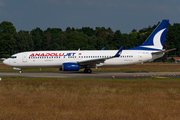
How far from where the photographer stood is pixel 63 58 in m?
37.8

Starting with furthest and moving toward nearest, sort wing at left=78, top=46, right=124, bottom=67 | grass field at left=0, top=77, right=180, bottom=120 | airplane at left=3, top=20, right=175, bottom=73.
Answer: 1. airplane at left=3, top=20, right=175, bottom=73
2. wing at left=78, top=46, right=124, bottom=67
3. grass field at left=0, top=77, right=180, bottom=120

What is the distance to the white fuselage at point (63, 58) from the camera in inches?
1483

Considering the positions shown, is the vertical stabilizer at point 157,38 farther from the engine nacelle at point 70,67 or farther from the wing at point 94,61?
the engine nacelle at point 70,67

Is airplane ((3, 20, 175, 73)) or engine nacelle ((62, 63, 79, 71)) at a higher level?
airplane ((3, 20, 175, 73))

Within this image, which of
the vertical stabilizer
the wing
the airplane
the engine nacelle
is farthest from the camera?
the vertical stabilizer

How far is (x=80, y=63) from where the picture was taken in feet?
122

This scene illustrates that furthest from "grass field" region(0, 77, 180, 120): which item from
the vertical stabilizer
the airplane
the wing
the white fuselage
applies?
the vertical stabilizer

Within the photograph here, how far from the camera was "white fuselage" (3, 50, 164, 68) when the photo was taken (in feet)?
124

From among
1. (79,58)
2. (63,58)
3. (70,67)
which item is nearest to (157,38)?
(79,58)

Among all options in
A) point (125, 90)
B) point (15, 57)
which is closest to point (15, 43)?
point (15, 57)

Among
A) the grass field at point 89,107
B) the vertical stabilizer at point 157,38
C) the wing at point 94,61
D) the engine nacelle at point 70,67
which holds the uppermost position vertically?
the vertical stabilizer at point 157,38

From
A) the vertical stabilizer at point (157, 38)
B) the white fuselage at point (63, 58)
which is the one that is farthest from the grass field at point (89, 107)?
the vertical stabilizer at point (157, 38)

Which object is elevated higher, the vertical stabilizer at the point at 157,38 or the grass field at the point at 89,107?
the vertical stabilizer at the point at 157,38

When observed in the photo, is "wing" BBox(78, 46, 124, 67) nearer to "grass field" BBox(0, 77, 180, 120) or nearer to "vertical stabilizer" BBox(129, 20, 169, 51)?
"vertical stabilizer" BBox(129, 20, 169, 51)
